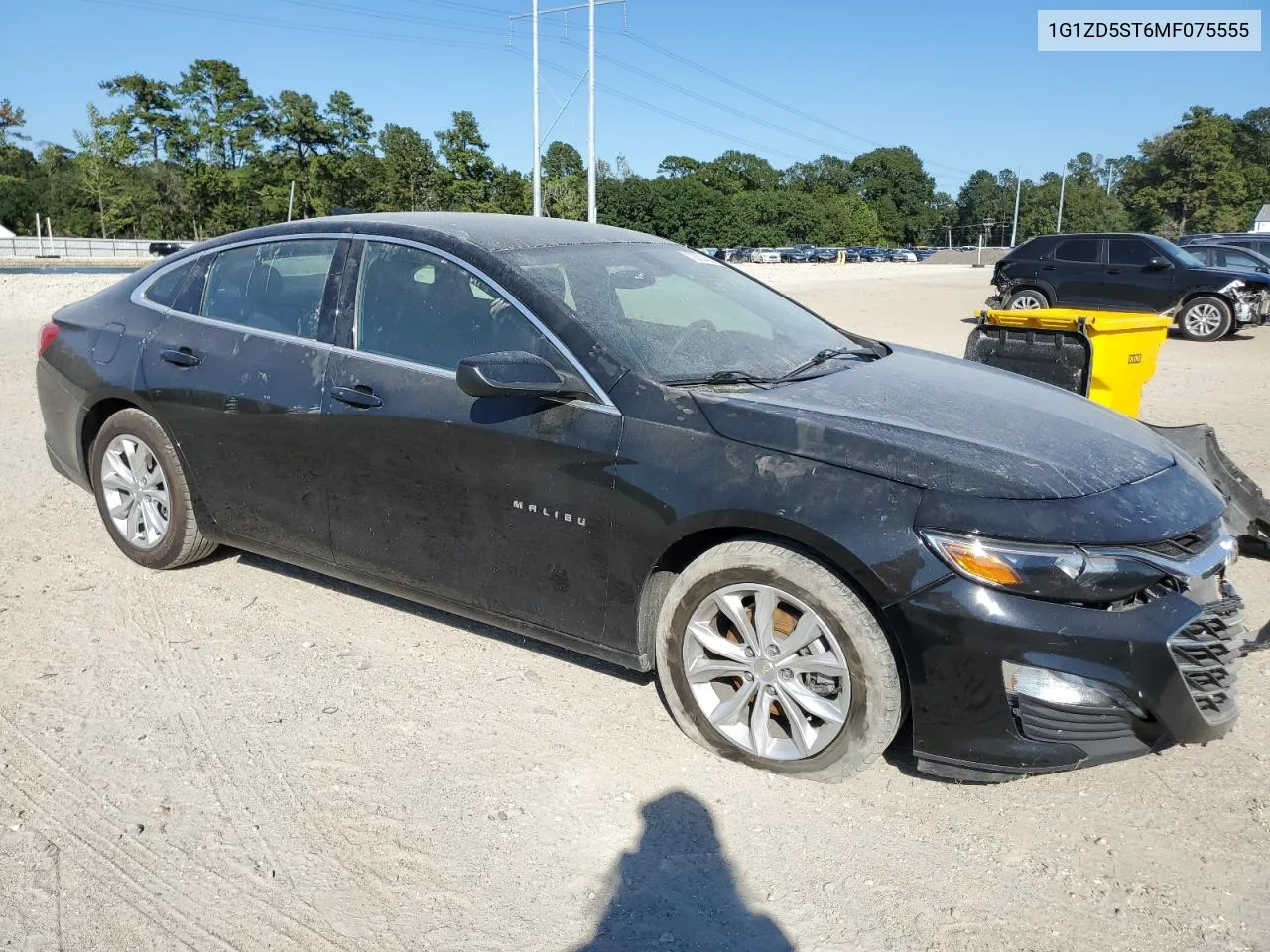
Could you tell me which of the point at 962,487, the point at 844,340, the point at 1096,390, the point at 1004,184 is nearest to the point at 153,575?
the point at 844,340

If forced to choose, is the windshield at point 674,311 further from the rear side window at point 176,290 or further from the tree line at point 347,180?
the tree line at point 347,180

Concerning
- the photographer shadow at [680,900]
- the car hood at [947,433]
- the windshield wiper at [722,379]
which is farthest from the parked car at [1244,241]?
the photographer shadow at [680,900]

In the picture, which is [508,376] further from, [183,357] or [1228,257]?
[1228,257]

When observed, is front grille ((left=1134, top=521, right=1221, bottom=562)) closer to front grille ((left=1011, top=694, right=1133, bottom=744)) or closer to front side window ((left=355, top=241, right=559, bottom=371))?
front grille ((left=1011, top=694, right=1133, bottom=744))

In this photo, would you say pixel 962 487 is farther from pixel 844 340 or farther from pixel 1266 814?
pixel 844 340

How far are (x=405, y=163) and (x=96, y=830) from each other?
7608cm

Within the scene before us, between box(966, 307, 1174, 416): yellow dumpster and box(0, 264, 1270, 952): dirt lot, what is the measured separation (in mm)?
3220

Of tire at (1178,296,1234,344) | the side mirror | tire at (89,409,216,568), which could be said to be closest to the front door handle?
the side mirror

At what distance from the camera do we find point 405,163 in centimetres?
7388

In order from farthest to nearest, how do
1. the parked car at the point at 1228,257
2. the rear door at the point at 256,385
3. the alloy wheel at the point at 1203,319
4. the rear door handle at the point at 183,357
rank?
the parked car at the point at 1228,257
the alloy wheel at the point at 1203,319
the rear door handle at the point at 183,357
the rear door at the point at 256,385

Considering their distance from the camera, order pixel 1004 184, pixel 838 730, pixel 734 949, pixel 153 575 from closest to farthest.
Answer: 1. pixel 734 949
2. pixel 838 730
3. pixel 153 575
4. pixel 1004 184

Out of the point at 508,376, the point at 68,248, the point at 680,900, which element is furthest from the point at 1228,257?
the point at 68,248

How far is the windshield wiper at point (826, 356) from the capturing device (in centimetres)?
378

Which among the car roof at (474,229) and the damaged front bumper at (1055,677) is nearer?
the damaged front bumper at (1055,677)
